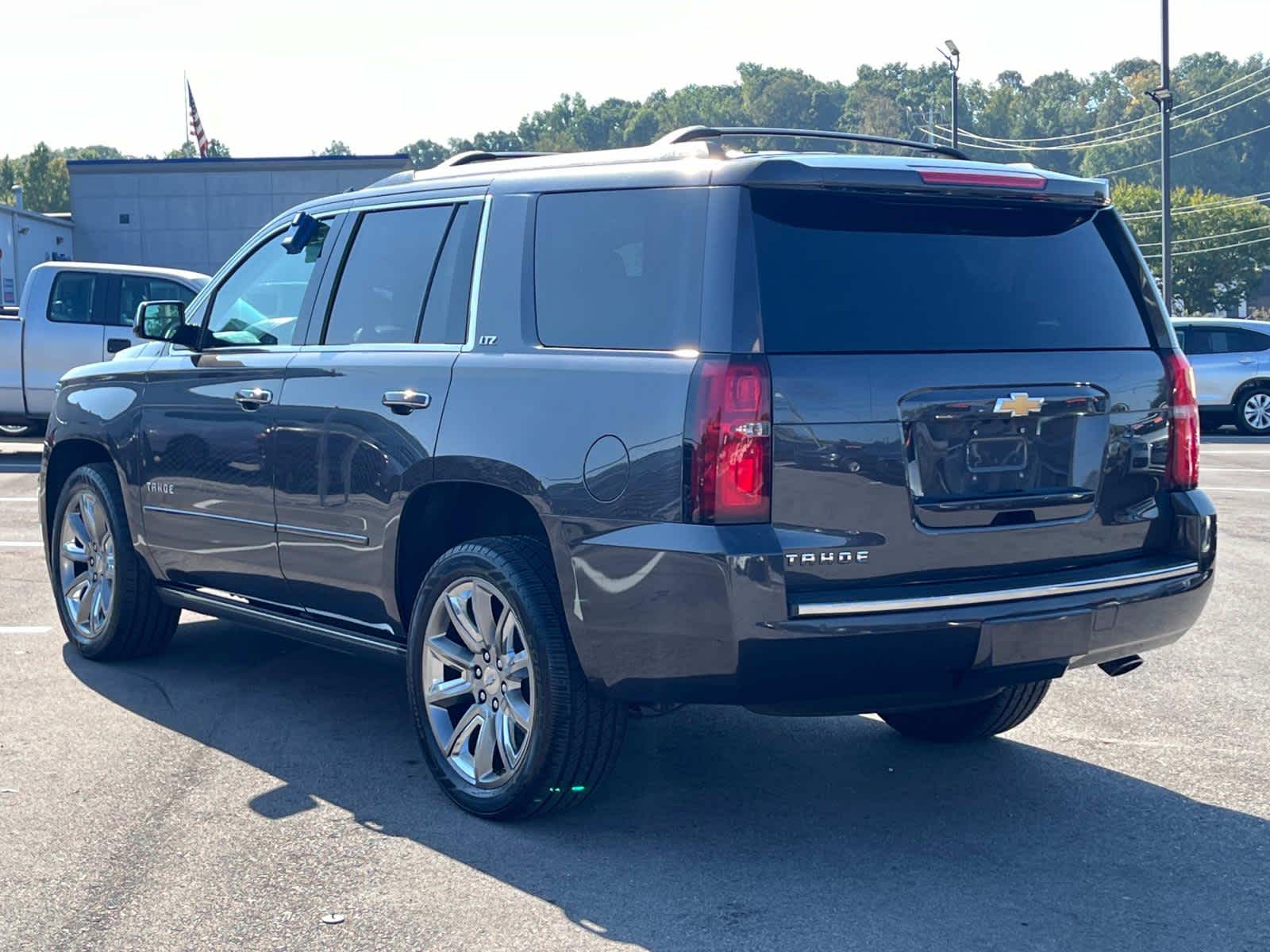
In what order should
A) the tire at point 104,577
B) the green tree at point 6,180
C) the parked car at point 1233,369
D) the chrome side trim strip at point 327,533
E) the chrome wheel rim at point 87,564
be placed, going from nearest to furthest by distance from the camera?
the chrome side trim strip at point 327,533
the tire at point 104,577
the chrome wheel rim at point 87,564
the parked car at point 1233,369
the green tree at point 6,180

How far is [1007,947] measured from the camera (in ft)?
12.8

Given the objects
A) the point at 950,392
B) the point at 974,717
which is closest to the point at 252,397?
the point at 950,392

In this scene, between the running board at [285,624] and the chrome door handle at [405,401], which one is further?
the running board at [285,624]

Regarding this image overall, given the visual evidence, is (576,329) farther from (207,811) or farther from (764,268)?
(207,811)

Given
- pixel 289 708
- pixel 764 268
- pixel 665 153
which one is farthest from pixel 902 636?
pixel 289 708

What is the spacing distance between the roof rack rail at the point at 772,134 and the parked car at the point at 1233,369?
57.3 feet

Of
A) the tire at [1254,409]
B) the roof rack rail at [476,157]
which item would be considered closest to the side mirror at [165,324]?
the roof rack rail at [476,157]

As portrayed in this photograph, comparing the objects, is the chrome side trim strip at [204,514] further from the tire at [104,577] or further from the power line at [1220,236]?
the power line at [1220,236]

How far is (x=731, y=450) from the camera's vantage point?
13.8ft

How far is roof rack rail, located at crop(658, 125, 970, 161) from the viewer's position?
4.95 m

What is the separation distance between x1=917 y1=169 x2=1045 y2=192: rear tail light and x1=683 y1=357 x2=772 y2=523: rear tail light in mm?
853

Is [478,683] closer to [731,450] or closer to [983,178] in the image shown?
[731,450]

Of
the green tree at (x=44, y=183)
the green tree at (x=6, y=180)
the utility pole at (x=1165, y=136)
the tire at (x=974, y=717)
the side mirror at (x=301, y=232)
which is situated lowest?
the tire at (x=974, y=717)

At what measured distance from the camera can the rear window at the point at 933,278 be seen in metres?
4.40
